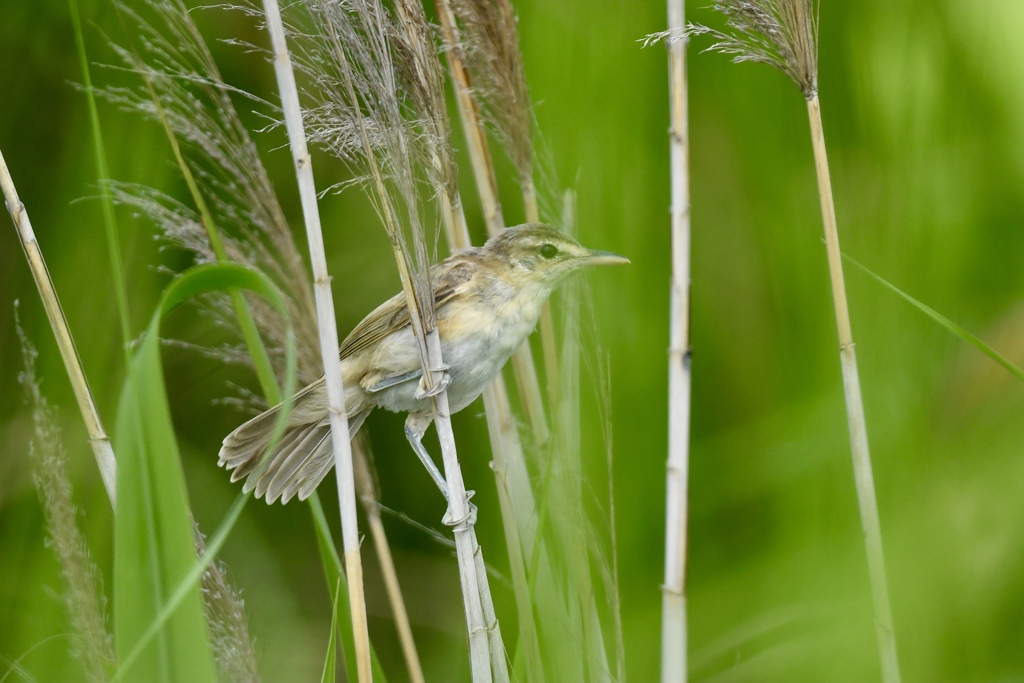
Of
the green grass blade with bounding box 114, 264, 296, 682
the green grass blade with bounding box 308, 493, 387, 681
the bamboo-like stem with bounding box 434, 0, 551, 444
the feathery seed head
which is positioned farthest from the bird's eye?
the green grass blade with bounding box 114, 264, 296, 682

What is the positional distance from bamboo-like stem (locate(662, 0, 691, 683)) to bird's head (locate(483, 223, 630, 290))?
37 centimetres

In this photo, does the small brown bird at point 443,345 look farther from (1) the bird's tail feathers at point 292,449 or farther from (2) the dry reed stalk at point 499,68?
(2) the dry reed stalk at point 499,68

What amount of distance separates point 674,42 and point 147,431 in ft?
3.23

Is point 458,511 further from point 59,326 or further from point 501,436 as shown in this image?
point 59,326

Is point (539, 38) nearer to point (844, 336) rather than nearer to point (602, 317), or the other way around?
point (602, 317)

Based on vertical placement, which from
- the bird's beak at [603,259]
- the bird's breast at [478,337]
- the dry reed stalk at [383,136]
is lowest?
the bird's breast at [478,337]

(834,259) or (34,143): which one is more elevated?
(34,143)

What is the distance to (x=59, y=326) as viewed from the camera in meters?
1.46

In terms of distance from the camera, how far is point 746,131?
211 centimetres

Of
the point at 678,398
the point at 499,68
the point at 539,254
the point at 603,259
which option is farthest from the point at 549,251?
the point at 678,398

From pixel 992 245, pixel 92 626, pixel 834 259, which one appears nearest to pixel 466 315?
pixel 834 259

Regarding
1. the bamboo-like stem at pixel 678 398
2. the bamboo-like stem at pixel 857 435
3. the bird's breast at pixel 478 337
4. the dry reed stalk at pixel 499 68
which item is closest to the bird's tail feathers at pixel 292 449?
the bird's breast at pixel 478 337

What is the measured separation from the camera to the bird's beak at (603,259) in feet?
5.75

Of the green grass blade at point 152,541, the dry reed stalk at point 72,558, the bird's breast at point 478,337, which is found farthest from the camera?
the bird's breast at point 478,337
